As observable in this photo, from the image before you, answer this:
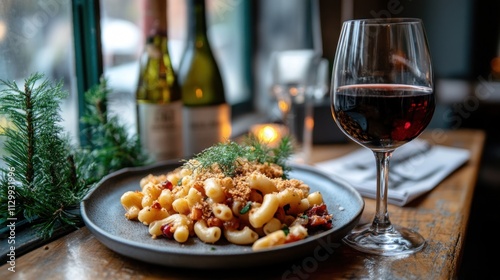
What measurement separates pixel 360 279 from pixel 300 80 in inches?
31.9

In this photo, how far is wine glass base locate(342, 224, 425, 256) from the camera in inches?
30.9

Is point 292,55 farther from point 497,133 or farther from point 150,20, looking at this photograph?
point 497,133

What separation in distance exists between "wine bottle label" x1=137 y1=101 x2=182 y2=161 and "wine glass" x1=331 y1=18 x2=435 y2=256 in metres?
0.50

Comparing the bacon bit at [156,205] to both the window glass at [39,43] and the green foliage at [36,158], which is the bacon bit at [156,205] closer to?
the green foliage at [36,158]

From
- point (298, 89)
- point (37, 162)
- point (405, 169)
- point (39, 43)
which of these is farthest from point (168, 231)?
point (298, 89)

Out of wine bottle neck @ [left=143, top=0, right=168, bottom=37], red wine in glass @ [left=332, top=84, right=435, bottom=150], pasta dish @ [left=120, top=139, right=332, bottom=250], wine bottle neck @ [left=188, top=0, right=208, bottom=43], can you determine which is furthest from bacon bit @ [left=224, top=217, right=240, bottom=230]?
wine bottle neck @ [left=188, top=0, right=208, bottom=43]

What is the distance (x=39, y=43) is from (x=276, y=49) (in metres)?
1.15

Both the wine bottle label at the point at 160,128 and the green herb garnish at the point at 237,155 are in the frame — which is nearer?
the green herb garnish at the point at 237,155

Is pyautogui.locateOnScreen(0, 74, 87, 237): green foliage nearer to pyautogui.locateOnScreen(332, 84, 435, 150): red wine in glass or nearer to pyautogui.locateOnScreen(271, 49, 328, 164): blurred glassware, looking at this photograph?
pyautogui.locateOnScreen(332, 84, 435, 150): red wine in glass

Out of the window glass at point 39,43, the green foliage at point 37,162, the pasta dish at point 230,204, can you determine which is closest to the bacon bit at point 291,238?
the pasta dish at point 230,204

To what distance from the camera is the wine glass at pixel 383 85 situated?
0.77 meters

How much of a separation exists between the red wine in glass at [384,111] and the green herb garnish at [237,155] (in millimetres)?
163

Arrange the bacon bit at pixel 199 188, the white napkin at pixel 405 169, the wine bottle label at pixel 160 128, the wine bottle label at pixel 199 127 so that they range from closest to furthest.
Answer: the bacon bit at pixel 199 188
the white napkin at pixel 405 169
the wine bottle label at pixel 160 128
the wine bottle label at pixel 199 127

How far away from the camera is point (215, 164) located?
824 mm
